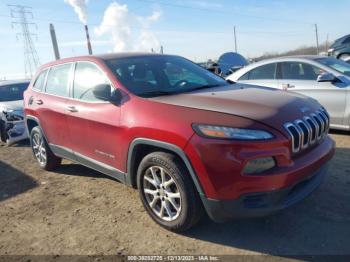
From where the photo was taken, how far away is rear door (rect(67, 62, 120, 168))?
3.98 meters

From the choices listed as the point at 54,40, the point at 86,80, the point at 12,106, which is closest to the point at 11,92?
the point at 12,106

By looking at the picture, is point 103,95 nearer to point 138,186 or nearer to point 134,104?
point 134,104

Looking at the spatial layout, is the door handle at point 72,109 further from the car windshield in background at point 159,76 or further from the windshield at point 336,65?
the windshield at point 336,65

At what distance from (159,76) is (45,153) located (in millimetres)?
2623

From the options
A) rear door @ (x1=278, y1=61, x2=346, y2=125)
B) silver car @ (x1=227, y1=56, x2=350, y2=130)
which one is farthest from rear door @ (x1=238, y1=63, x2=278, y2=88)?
rear door @ (x1=278, y1=61, x2=346, y2=125)

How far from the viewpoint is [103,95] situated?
3.86 m

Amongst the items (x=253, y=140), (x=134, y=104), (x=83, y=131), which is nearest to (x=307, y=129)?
(x=253, y=140)

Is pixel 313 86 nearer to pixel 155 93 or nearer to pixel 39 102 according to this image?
pixel 155 93

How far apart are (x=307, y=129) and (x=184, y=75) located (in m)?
1.80

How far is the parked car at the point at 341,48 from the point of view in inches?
631

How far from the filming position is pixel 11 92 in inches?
387

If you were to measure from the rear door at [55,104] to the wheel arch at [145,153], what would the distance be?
4.80 ft

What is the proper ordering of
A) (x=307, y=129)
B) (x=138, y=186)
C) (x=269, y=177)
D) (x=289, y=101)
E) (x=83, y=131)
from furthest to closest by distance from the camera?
(x=83, y=131)
(x=138, y=186)
(x=289, y=101)
(x=307, y=129)
(x=269, y=177)

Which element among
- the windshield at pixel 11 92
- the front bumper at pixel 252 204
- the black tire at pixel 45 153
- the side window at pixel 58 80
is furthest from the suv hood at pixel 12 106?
the front bumper at pixel 252 204
